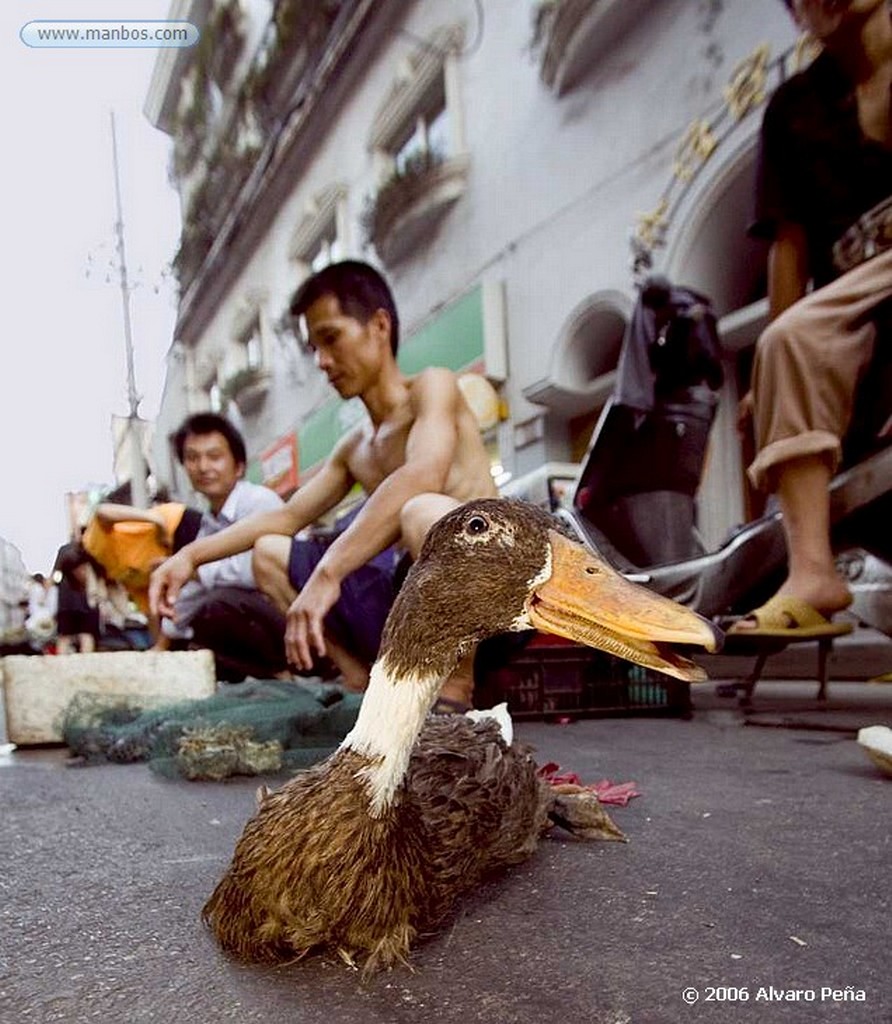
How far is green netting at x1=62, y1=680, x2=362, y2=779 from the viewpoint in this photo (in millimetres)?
2158

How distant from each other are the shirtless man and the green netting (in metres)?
0.26

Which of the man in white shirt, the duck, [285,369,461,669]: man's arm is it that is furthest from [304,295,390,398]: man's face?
the duck

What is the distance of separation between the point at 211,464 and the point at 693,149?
4.30 m

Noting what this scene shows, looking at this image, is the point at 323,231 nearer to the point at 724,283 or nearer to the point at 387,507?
the point at 724,283

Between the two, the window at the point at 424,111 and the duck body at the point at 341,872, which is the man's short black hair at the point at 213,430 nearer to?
the duck body at the point at 341,872

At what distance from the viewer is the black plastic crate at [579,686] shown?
3.21m

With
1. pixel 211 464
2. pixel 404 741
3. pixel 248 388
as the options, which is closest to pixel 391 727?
pixel 404 741

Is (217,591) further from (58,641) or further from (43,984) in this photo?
(58,641)

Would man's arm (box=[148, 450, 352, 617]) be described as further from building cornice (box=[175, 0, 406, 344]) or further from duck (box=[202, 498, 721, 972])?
building cornice (box=[175, 0, 406, 344])

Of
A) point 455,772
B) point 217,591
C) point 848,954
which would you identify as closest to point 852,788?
point 848,954

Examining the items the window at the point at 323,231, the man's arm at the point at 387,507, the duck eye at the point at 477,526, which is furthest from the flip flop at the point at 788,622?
the window at the point at 323,231

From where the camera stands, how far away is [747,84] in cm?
529

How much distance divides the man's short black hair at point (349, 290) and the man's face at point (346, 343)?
0.02 m

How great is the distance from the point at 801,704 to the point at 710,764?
4.83 ft
